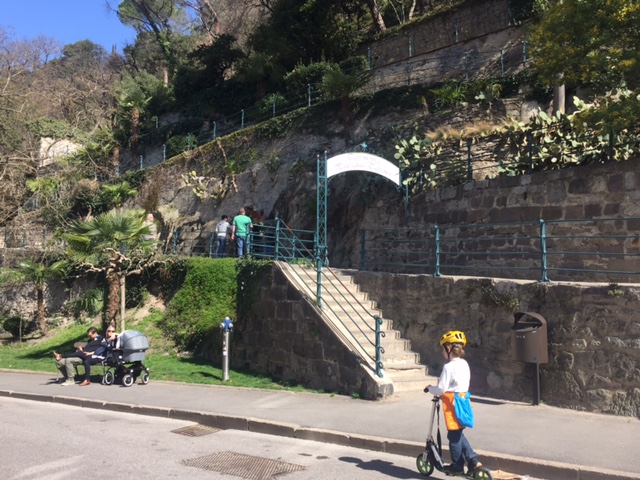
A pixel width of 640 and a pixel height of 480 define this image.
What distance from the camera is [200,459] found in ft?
23.8

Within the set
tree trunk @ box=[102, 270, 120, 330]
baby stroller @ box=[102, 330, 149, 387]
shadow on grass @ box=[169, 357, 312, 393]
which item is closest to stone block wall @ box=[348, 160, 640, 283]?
shadow on grass @ box=[169, 357, 312, 393]

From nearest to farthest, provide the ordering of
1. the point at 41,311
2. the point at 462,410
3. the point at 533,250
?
the point at 462,410, the point at 533,250, the point at 41,311

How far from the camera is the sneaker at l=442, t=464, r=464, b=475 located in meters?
5.93

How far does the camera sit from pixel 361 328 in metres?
11.8

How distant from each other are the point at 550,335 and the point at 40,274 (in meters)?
17.3

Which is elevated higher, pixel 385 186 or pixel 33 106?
pixel 33 106

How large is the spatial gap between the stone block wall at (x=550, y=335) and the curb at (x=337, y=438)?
2600 millimetres

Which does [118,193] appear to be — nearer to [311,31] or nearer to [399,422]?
[311,31]

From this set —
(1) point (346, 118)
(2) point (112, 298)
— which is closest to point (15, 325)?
(2) point (112, 298)

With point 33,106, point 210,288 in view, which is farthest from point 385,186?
point 33,106

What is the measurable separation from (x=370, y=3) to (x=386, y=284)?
66.6ft

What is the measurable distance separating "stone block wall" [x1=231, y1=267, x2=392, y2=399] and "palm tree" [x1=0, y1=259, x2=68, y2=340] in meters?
9.79

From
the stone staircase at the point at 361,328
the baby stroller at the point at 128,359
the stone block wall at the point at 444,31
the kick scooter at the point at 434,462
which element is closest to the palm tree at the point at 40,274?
the baby stroller at the point at 128,359

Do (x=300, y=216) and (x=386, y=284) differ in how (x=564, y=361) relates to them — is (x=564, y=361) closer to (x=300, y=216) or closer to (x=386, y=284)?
(x=386, y=284)
